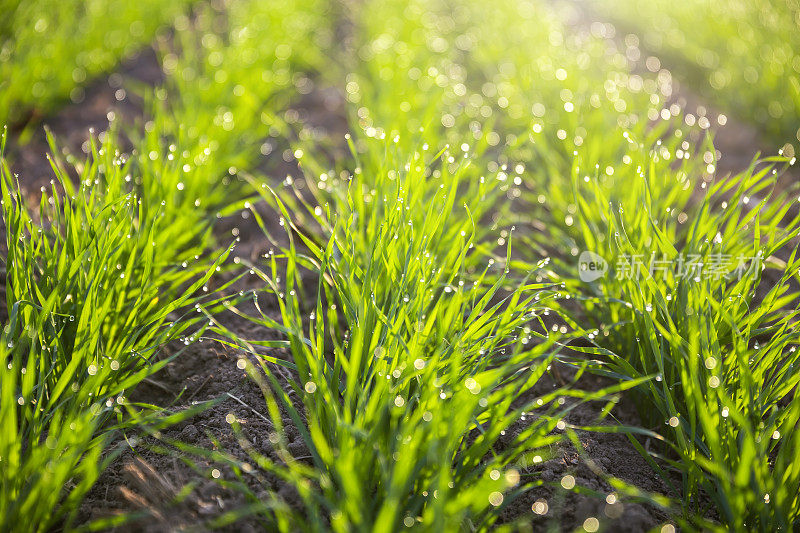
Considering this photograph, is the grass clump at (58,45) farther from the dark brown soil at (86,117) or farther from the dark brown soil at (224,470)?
the dark brown soil at (224,470)

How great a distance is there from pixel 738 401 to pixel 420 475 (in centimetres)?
70

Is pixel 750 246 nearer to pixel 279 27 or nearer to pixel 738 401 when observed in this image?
pixel 738 401

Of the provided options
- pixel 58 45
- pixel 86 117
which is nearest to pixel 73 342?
pixel 86 117

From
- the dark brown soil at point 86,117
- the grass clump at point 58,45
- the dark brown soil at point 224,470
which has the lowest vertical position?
the dark brown soil at point 86,117

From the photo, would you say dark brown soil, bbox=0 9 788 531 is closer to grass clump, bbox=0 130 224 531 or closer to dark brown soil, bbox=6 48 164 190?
grass clump, bbox=0 130 224 531

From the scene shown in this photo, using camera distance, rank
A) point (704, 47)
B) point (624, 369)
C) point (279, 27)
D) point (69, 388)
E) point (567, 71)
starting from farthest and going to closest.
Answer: point (704, 47), point (279, 27), point (567, 71), point (624, 369), point (69, 388)

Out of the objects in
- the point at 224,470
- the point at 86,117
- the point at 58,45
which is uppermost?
the point at 224,470

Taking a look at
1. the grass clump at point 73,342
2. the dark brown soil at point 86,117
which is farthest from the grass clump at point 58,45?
the grass clump at point 73,342

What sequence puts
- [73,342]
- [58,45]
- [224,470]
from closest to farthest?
[224,470] → [73,342] → [58,45]

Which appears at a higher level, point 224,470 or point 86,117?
point 224,470

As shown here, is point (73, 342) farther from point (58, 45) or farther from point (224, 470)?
point (58, 45)

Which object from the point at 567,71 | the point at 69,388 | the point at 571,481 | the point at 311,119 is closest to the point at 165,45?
the point at 311,119

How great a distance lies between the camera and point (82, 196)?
1417mm

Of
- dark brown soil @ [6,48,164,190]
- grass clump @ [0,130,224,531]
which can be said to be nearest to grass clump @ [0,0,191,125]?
dark brown soil @ [6,48,164,190]
